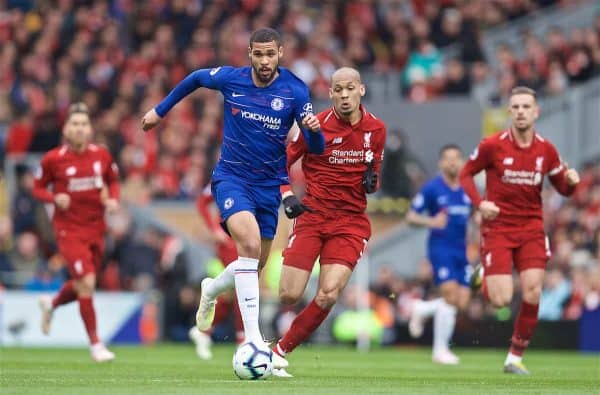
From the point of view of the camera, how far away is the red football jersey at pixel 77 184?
17312mm

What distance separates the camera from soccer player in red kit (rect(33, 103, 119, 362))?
1714cm

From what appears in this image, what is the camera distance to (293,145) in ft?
45.3

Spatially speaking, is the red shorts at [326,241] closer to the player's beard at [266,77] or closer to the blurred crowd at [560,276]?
the player's beard at [266,77]

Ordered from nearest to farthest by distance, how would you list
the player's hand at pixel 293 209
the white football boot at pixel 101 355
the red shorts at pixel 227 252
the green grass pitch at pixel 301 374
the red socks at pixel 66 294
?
the green grass pitch at pixel 301 374, the player's hand at pixel 293 209, the white football boot at pixel 101 355, the red socks at pixel 66 294, the red shorts at pixel 227 252

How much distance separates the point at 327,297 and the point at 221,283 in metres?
0.96

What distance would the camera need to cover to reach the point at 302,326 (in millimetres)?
13672

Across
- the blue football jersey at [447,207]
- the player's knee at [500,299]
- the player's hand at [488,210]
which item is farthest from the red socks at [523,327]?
the blue football jersey at [447,207]

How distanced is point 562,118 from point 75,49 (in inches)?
364

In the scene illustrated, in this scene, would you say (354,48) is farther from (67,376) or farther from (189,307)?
(67,376)

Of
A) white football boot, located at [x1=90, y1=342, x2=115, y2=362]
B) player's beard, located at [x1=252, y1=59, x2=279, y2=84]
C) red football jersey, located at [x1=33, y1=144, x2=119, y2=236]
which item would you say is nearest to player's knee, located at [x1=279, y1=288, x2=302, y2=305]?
player's beard, located at [x1=252, y1=59, x2=279, y2=84]

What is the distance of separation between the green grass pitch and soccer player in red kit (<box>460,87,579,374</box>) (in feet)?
2.40

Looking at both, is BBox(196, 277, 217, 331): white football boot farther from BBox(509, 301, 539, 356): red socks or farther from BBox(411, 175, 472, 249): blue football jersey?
BBox(411, 175, 472, 249): blue football jersey

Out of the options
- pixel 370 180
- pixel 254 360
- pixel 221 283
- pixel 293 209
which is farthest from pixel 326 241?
pixel 254 360

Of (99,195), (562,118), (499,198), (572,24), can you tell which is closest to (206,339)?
(99,195)
